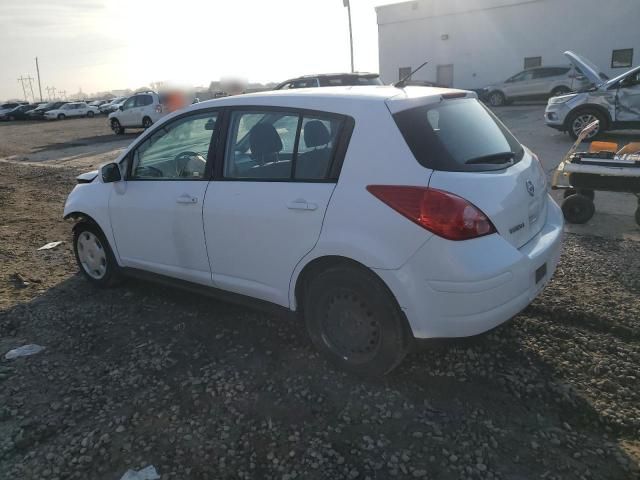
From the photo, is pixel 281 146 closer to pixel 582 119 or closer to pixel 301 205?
pixel 301 205

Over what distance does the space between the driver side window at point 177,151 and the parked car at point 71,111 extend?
43634 millimetres

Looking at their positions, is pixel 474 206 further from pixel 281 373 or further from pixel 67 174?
pixel 67 174

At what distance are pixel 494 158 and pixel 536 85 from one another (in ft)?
76.8

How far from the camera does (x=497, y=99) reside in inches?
984

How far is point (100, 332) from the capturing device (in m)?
4.01

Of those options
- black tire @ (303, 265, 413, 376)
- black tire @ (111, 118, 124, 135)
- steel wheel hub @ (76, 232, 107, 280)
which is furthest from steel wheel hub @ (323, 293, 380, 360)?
black tire @ (111, 118, 124, 135)

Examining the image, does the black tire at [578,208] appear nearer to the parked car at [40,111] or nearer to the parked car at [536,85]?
the parked car at [536,85]

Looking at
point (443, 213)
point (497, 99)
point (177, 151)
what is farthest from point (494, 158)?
point (497, 99)

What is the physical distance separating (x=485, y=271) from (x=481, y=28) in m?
31.8

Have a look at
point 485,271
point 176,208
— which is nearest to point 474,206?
point 485,271

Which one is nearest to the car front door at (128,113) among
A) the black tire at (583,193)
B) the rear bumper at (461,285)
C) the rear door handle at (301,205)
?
the black tire at (583,193)

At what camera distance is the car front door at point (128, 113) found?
72.9 feet

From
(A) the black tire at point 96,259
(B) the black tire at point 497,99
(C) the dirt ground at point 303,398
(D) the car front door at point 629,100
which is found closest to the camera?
(C) the dirt ground at point 303,398

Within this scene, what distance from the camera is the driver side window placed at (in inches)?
149
